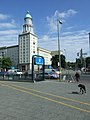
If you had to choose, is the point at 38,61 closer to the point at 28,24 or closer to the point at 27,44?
the point at 27,44

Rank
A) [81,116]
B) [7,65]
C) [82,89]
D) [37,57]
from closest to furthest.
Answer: [81,116] → [82,89] → [37,57] → [7,65]

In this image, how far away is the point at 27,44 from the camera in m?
147

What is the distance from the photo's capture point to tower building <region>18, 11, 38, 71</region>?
479 feet

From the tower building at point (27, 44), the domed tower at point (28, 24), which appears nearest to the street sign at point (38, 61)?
the tower building at point (27, 44)

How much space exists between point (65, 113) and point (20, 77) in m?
29.0

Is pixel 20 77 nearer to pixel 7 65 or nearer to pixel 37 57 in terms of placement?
pixel 37 57

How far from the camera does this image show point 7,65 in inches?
Result: 4675

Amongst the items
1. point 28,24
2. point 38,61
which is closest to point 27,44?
point 28,24

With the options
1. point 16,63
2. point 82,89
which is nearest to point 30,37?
point 16,63

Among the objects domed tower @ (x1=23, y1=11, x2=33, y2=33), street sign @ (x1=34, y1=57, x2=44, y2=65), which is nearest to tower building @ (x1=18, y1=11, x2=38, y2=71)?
domed tower @ (x1=23, y1=11, x2=33, y2=33)

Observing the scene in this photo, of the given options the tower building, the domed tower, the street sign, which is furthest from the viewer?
the domed tower

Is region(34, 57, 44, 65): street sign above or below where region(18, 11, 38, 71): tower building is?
below

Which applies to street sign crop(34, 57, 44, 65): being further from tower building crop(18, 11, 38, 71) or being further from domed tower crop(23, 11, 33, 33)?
domed tower crop(23, 11, 33, 33)

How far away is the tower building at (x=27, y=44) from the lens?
146m
